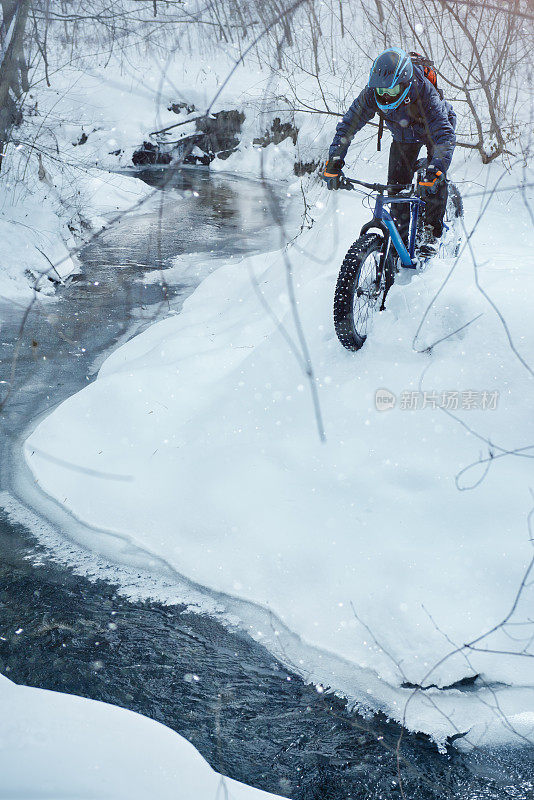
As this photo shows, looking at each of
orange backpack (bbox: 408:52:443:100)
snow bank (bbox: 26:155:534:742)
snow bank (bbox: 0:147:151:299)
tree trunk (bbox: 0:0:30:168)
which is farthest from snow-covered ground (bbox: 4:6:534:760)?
tree trunk (bbox: 0:0:30:168)

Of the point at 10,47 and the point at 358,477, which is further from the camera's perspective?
the point at 10,47

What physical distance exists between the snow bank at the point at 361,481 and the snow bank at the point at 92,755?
0.89 meters

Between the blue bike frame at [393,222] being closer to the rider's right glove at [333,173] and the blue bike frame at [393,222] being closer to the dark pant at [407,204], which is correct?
the dark pant at [407,204]

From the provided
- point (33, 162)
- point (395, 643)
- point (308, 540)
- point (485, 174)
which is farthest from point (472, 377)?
point (33, 162)

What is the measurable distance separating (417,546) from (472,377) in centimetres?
107

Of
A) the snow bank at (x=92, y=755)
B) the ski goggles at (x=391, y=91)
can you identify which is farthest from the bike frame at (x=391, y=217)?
the snow bank at (x=92, y=755)

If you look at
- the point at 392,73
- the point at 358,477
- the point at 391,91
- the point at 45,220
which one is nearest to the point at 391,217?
the point at 391,91

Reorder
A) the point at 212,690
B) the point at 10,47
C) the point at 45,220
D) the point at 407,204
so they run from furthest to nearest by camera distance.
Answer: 1. the point at 45,220
2. the point at 10,47
3. the point at 407,204
4. the point at 212,690

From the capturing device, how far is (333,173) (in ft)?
13.2

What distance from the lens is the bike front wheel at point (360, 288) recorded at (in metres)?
3.77

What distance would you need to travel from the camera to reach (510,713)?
2.66 meters

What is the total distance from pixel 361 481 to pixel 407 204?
6.82ft

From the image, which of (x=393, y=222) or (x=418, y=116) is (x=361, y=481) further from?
(x=418, y=116)

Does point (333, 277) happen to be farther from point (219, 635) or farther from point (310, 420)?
point (219, 635)
